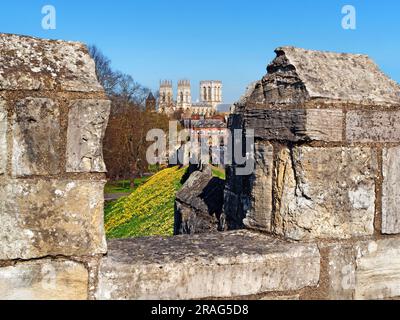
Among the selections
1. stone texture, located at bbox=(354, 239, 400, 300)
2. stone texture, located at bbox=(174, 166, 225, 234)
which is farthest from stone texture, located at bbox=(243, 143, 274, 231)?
stone texture, located at bbox=(174, 166, 225, 234)

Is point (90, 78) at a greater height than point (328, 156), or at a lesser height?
greater

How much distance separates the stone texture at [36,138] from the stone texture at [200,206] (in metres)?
2.12

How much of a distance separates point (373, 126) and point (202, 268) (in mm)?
1357

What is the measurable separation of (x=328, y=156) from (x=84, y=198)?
1416mm

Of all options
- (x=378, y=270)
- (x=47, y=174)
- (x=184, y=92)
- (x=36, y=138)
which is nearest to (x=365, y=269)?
(x=378, y=270)

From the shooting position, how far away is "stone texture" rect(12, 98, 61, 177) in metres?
2.67

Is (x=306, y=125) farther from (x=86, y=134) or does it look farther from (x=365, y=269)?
(x=86, y=134)

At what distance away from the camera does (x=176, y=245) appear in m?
3.25

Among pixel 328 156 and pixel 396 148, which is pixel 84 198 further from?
pixel 396 148

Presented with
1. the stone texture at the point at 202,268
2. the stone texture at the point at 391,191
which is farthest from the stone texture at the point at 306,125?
the stone texture at the point at 202,268

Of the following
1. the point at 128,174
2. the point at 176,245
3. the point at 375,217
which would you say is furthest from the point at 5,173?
the point at 128,174

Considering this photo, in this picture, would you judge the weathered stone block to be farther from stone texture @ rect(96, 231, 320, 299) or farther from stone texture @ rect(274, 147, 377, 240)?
stone texture @ rect(274, 147, 377, 240)

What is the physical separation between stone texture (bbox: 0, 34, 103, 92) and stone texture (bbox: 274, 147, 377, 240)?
124 cm

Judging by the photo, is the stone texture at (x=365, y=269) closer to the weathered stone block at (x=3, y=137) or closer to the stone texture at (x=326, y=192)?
the stone texture at (x=326, y=192)
